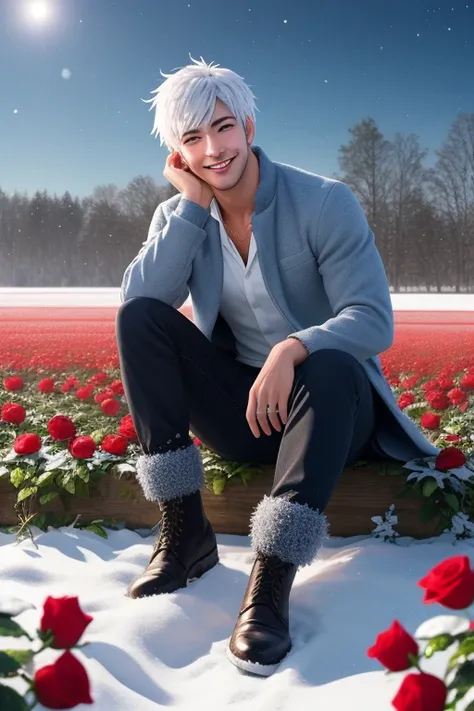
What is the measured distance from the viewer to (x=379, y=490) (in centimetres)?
239

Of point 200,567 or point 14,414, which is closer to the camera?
point 200,567

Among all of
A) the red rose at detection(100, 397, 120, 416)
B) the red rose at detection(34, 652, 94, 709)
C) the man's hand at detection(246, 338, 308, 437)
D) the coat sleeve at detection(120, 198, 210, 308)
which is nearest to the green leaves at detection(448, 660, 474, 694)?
the red rose at detection(34, 652, 94, 709)

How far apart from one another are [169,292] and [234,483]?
0.65 m

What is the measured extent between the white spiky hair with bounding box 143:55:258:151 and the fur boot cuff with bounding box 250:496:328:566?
1.11 metres

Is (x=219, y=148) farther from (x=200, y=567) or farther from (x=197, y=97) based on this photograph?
(x=200, y=567)

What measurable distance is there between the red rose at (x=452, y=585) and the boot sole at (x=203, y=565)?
1251 mm

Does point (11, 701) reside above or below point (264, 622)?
above

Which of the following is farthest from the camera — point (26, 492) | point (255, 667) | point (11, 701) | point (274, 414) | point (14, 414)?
point (14, 414)

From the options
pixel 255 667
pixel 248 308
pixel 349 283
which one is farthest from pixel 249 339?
pixel 255 667

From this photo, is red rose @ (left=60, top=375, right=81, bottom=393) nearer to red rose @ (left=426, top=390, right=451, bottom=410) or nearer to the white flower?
red rose @ (left=426, top=390, right=451, bottom=410)

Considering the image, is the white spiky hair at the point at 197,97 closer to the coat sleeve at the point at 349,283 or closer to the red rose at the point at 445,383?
the coat sleeve at the point at 349,283

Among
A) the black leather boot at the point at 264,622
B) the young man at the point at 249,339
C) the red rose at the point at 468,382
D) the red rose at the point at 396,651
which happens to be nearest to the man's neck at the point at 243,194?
the young man at the point at 249,339

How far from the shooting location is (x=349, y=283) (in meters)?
2.09

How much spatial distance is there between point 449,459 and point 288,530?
29.6 inches
